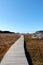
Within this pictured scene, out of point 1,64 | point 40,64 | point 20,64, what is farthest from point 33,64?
point 1,64

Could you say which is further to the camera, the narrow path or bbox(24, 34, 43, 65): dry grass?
bbox(24, 34, 43, 65): dry grass

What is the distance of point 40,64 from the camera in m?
11.9

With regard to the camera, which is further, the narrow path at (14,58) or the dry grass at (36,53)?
the dry grass at (36,53)

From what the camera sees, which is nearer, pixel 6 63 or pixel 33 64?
pixel 6 63

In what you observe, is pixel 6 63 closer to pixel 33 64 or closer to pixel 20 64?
pixel 20 64

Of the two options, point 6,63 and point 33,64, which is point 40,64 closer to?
point 33,64

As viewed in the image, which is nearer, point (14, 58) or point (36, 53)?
point (14, 58)

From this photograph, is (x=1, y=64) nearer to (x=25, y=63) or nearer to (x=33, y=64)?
(x=25, y=63)

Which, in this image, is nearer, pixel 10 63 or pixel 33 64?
pixel 10 63

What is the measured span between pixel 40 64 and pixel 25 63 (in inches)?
54.2

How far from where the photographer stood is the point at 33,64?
38.5ft

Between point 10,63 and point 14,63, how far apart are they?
0.88 ft

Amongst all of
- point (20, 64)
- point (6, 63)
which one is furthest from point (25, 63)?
point (6, 63)

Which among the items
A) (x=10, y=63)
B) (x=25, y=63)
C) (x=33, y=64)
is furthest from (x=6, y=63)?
(x=33, y=64)
